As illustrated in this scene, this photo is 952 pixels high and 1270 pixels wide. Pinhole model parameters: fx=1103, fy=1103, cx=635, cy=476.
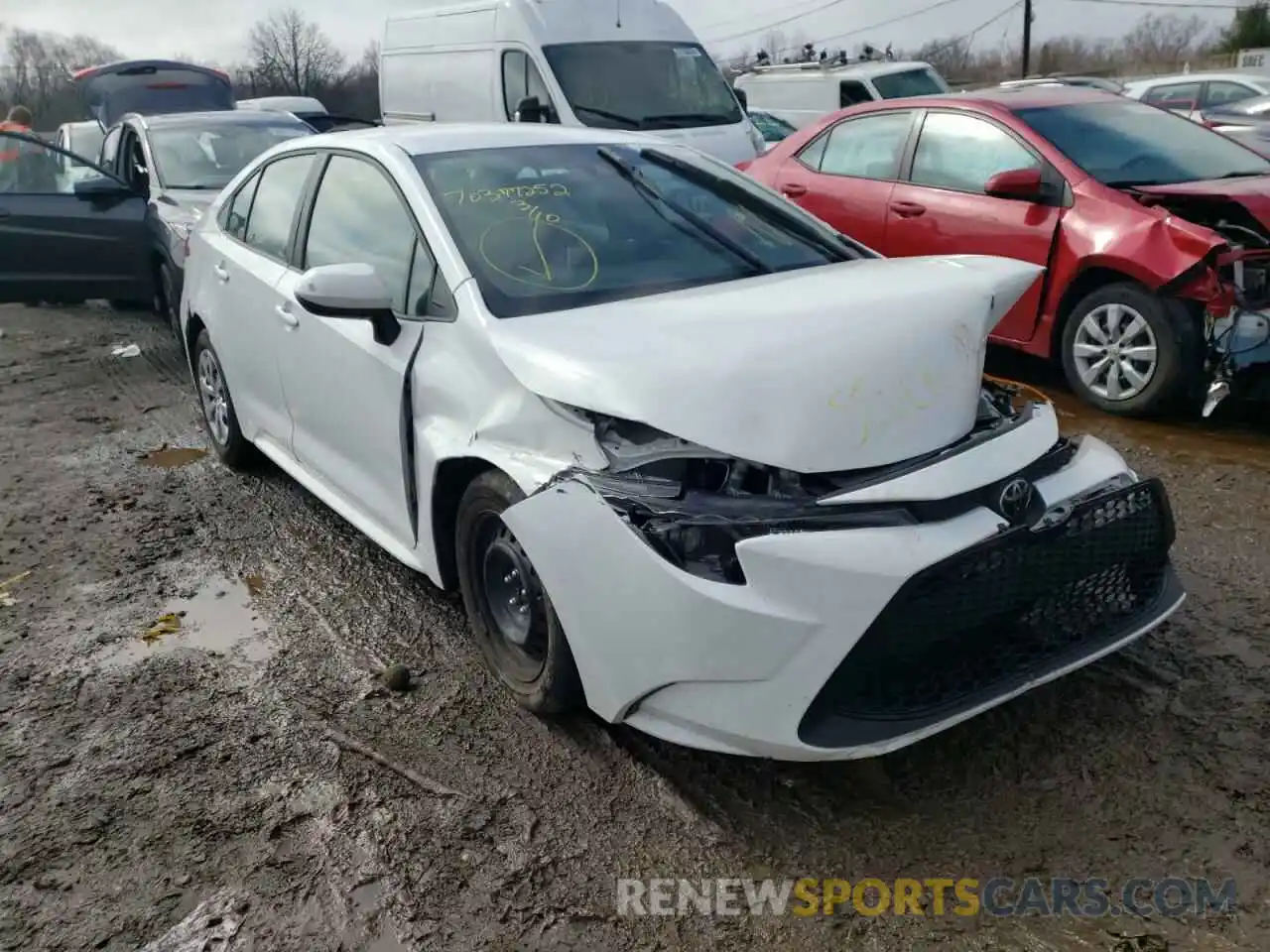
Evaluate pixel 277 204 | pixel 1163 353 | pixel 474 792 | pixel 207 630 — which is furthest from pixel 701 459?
pixel 1163 353

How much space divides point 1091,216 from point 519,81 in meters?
6.36

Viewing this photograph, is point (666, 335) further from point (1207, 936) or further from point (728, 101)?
point (728, 101)

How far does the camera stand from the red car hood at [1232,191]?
5426mm

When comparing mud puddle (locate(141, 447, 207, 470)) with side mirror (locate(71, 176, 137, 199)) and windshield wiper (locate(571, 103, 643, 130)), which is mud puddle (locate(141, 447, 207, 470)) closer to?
side mirror (locate(71, 176, 137, 199))

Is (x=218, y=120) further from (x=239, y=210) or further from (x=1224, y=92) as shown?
(x=1224, y=92)

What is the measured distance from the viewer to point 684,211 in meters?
3.83

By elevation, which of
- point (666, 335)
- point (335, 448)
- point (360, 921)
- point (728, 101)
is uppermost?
point (728, 101)

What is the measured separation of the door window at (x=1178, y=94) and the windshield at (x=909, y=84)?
3.79m

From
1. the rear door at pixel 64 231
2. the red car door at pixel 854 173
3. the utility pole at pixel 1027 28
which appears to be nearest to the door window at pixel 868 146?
the red car door at pixel 854 173

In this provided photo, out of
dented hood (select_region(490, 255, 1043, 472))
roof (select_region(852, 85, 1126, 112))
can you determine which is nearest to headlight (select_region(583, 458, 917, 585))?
dented hood (select_region(490, 255, 1043, 472))

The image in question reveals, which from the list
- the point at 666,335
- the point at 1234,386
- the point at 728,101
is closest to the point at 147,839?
the point at 666,335

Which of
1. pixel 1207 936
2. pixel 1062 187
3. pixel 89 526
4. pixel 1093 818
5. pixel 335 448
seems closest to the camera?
pixel 1207 936

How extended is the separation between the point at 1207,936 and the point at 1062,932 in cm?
29

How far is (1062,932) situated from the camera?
2361mm
